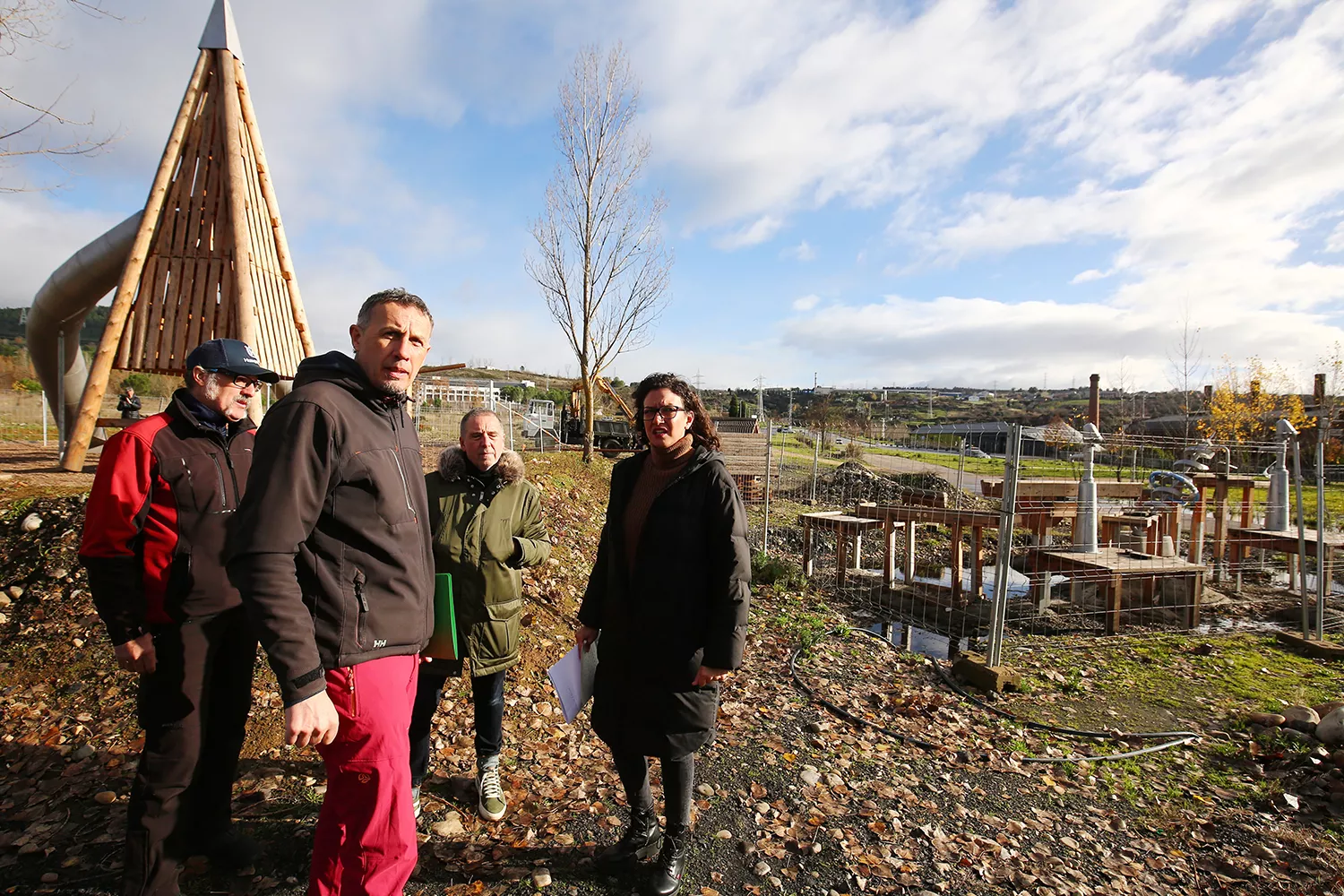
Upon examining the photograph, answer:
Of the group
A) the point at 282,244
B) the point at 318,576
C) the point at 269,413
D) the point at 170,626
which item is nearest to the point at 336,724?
the point at 318,576

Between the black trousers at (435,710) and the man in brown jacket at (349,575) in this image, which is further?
the black trousers at (435,710)

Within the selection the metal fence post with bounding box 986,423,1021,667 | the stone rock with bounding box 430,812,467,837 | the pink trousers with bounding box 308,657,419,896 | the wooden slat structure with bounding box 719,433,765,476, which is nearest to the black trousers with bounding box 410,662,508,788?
the stone rock with bounding box 430,812,467,837

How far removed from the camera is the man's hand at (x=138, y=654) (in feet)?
6.99

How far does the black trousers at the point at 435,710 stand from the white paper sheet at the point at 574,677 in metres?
0.44

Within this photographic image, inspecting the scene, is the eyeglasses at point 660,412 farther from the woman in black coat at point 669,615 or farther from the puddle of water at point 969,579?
the puddle of water at point 969,579

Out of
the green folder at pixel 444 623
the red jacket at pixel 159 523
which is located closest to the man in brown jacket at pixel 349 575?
the green folder at pixel 444 623

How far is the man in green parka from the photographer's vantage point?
2869mm

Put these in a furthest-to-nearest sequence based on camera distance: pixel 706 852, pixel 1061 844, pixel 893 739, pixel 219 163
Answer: pixel 219 163
pixel 893 739
pixel 1061 844
pixel 706 852

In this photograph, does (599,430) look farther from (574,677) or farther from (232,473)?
(232,473)

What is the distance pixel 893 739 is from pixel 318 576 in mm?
3763

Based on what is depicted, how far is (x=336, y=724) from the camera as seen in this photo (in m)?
1.66

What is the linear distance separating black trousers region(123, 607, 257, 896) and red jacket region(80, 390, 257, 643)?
106mm

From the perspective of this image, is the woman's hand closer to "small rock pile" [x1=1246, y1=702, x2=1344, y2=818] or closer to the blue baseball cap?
the blue baseball cap

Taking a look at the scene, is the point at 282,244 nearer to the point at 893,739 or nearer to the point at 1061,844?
the point at 893,739
